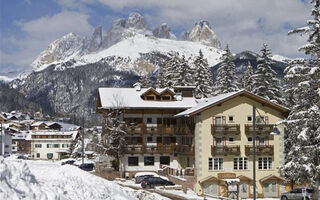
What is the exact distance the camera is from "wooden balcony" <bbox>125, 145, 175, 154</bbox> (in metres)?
59.7

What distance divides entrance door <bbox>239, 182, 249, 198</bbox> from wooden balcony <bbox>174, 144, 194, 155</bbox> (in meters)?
7.11

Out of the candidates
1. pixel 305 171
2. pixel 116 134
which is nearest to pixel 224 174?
pixel 116 134

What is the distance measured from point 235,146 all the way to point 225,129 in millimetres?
2421

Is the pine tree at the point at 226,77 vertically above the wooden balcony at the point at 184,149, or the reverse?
the pine tree at the point at 226,77

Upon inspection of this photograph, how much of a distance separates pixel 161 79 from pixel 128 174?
32.3 m

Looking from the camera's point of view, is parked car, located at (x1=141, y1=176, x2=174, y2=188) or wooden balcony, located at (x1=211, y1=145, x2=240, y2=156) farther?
wooden balcony, located at (x1=211, y1=145, x2=240, y2=156)

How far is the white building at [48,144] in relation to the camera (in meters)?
131

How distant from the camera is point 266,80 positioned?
61.5 meters

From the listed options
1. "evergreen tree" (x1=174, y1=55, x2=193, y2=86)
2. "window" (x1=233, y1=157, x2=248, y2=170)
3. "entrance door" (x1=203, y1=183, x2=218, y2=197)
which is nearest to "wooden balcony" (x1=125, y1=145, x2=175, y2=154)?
"entrance door" (x1=203, y1=183, x2=218, y2=197)

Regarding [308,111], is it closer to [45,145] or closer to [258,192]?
[258,192]

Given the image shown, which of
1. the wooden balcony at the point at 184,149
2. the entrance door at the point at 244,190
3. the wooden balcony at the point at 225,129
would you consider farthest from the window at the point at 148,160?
the entrance door at the point at 244,190

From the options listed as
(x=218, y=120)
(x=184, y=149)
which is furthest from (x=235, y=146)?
(x=184, y=149)

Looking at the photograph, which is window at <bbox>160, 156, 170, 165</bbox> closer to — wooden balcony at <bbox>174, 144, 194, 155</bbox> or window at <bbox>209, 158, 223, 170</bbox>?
wooden balcony at <bbox>174, 144, 194, 155</bbox>

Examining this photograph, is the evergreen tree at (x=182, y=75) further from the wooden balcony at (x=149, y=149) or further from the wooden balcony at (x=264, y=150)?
the wooden balcony at (x=264, y=150)
